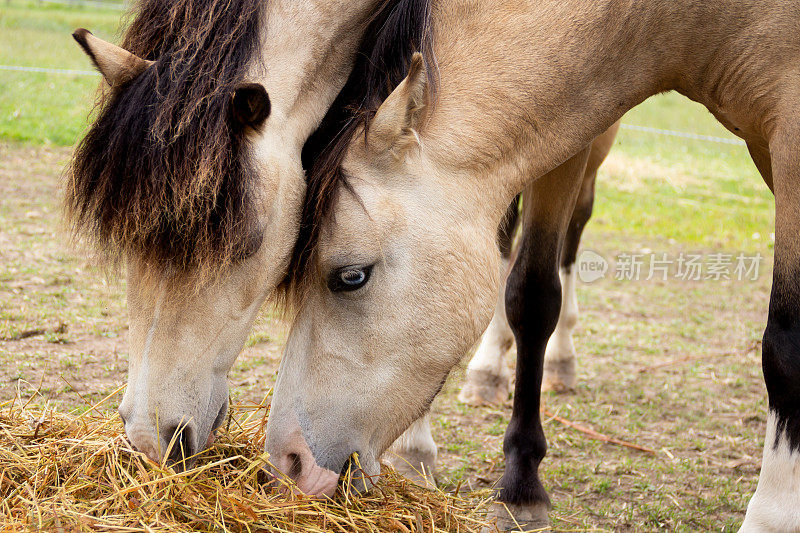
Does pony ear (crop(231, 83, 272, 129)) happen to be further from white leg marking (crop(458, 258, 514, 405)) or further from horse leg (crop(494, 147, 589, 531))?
white leg marking (crop(458, 258, 514, 405))

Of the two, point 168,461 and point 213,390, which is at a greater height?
point 213,390

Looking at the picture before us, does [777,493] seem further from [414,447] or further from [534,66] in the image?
[534,66]

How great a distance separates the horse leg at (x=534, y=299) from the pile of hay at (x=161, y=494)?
2.16ft

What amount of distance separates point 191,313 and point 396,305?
1.79 ft

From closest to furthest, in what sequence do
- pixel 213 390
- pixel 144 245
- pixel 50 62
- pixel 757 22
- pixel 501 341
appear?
pixel 144 245, pixel 213 390, pixel 757 22, pixel 501 341, pixel 50 62

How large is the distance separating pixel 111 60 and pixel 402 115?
759 mm

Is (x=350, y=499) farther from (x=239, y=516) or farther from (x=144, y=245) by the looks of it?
(x=144, y=245)

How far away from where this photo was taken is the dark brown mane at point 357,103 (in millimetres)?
2143

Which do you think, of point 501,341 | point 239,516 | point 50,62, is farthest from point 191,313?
point 50,62

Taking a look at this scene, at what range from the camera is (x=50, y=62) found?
10.2m
